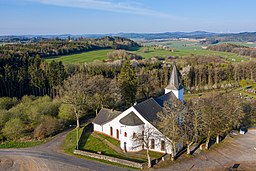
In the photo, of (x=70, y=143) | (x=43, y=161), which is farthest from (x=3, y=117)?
(x=43, y=161)

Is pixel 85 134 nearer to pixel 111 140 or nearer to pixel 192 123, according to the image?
pixel 111 140

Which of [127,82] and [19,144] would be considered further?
[127,82]

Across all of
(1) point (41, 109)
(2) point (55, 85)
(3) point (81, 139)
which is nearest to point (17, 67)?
(2) point (55, 85)

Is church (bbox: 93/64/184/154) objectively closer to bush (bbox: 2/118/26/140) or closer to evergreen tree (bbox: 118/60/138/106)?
bush (bbox: 2/118/26/140)

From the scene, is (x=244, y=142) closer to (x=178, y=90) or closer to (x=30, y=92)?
(x=178, y=90)

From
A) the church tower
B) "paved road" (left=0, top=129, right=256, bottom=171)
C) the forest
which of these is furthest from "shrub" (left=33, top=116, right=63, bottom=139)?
the church tower
